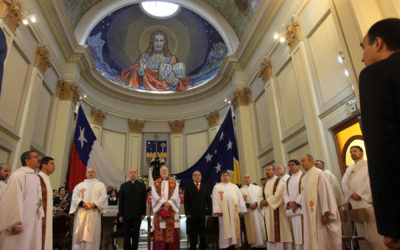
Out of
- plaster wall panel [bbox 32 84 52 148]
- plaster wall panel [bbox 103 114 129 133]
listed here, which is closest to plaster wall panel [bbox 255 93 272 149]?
plaster wall panel [bbox 103 114 129 133]

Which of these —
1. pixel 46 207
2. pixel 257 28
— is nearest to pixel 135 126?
pixel 257 28

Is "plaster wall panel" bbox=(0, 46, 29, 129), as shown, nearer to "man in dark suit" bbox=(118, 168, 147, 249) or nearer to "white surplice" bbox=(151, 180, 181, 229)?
"man in dark suit" bbox=(118, 168, 147, 249)

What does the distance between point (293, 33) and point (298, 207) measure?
502 centimetres

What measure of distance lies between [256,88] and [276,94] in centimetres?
191

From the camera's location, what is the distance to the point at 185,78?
1583cm

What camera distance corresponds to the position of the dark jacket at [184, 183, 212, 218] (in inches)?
238

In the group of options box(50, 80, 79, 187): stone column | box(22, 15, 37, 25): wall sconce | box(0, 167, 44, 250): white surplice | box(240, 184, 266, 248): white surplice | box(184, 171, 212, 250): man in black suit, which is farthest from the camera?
box(50, 80, 79, 187): stone column

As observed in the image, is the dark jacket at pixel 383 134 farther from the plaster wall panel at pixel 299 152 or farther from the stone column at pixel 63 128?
the stone column at pixel 63 128

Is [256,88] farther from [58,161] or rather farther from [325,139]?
[58,161]

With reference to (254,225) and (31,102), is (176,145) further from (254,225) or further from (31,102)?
(254,225)

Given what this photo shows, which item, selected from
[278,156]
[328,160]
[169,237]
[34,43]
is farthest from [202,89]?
[169,237]

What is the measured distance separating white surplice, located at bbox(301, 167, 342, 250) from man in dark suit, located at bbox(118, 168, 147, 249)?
3.17m

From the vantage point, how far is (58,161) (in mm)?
9227

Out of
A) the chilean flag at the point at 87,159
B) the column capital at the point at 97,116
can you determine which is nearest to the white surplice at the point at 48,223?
the chilean flag at the point at 87,159
